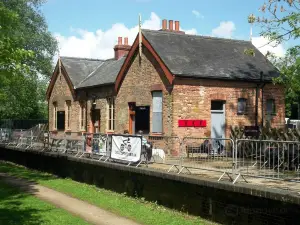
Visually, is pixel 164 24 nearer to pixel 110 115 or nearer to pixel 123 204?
pixel 110 115

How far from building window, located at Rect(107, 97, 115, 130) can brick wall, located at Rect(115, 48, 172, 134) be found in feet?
3.09

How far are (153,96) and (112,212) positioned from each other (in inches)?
388

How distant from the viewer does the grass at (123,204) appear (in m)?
11.6

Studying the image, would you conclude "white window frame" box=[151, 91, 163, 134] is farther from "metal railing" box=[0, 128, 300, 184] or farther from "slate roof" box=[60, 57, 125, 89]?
"slate roof" box=[60, 57, 125, 89]

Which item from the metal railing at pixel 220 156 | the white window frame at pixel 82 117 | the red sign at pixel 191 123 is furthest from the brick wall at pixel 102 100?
the red sign at pixel 191 123

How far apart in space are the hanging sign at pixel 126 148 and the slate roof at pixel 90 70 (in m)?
9.81

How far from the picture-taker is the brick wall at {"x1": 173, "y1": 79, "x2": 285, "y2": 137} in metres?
20.3

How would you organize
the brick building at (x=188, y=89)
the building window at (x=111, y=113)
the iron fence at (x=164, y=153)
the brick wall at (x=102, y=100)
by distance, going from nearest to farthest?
the iron fence at (x=164, y=153) < the brick building at (x=188, y=89) < the building window at (x=111, y=113) < the brick wall at (x=102, y=100)

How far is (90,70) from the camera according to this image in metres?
32.8

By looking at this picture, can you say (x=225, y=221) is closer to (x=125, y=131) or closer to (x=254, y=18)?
(x=254, y=18)

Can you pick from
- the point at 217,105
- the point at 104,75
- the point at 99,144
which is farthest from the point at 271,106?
the point at 104,75

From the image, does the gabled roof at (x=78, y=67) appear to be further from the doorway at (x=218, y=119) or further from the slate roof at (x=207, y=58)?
the doorway at (x=218, y=119)

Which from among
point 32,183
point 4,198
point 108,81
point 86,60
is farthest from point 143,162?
point 86,60

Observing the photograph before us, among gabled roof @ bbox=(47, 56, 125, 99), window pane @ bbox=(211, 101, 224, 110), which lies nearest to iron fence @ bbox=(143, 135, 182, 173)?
window pane @ bbox=(211, 101, 224, 110)
